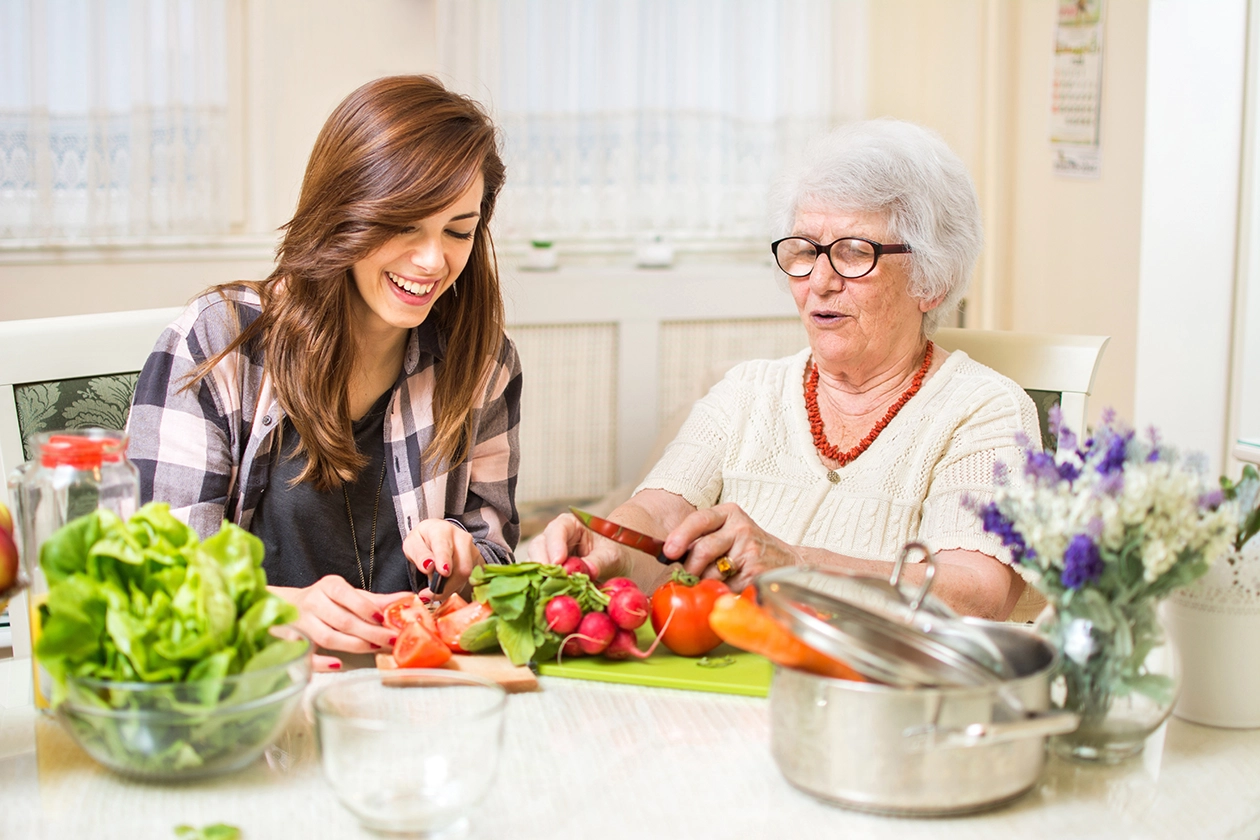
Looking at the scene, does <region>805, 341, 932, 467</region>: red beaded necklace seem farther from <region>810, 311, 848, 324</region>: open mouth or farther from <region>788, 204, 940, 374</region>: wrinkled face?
<region>810, 311, 848, 324</region>: open mouth

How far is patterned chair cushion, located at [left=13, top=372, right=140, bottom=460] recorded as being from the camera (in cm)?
165

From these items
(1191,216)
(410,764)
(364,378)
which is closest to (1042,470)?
(410,764)

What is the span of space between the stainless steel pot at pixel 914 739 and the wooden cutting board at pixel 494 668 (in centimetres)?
33

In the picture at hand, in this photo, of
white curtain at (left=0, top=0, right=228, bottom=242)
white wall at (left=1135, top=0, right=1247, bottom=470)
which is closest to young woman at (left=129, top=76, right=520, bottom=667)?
white wall at (left=1135, top=0, right=1247, bottom=470)

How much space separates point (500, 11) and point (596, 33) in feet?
0.96

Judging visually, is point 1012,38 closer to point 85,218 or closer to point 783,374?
point 783,374

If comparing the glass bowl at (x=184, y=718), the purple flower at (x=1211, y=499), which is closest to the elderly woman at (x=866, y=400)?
the purple flower at (x=1211, y=499)

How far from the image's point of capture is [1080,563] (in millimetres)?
990

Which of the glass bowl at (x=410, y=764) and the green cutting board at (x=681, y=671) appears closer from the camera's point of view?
the glass bowl at (x=410, y=764)

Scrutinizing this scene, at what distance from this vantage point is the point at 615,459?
12.1 feet

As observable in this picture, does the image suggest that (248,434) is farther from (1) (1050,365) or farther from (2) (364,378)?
(1) (1050,365)

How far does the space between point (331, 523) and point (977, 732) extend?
111 cm

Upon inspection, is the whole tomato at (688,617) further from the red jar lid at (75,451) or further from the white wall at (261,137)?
the white wall at (261,137)

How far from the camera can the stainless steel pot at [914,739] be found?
92cm
